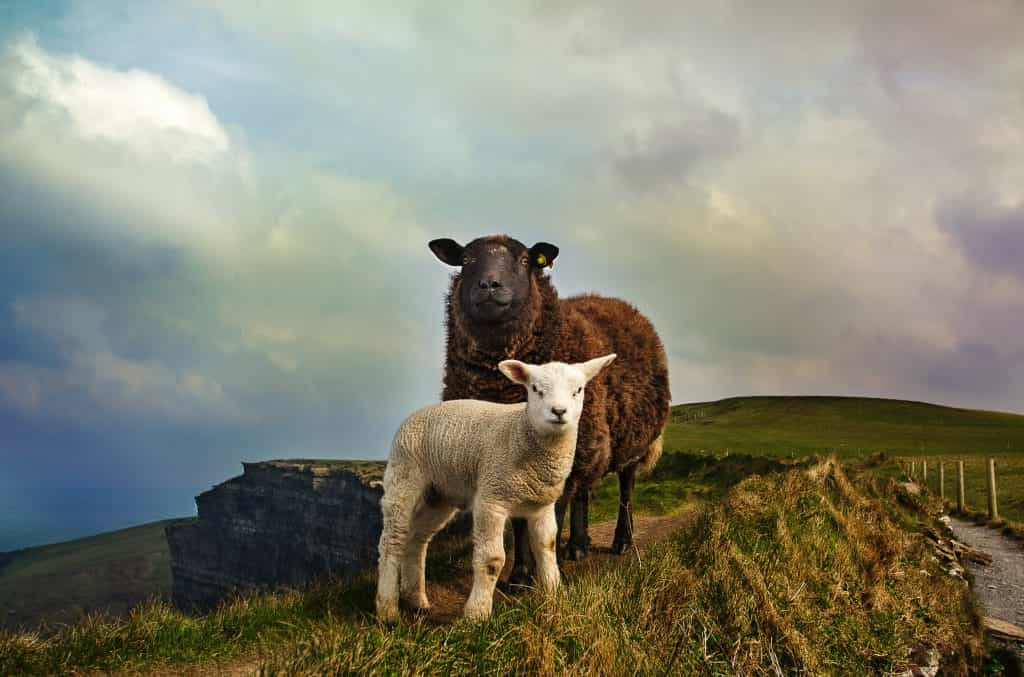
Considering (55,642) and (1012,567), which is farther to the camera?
(1012,567)

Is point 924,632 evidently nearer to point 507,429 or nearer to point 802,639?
point 802,639

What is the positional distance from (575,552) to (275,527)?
98.0 metres

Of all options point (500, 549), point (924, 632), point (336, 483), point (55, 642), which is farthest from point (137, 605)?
point (336, 483)

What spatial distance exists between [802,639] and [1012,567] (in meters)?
11.6

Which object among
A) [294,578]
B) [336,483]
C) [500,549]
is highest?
[500,549]

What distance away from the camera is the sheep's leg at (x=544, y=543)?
19.7ft

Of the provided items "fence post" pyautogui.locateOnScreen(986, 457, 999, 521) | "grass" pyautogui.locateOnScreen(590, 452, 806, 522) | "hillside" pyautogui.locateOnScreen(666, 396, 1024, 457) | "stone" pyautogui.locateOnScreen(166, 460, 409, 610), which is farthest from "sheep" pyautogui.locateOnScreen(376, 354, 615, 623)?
"stone" pyautogui.locateOnScreen(166, 460, 409, 610)

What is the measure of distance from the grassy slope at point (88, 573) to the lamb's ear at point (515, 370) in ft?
387

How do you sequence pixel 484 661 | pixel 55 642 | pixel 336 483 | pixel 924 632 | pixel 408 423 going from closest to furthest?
pixel 484 661 < pixel 55 642 < pixel 408 423 < pixel 924 632 < pixel 336 483

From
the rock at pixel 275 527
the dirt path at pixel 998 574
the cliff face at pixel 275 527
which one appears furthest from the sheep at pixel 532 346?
the cliff face at pixel 275 527

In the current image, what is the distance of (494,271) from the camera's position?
7.62 metres

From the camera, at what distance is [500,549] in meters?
5.75

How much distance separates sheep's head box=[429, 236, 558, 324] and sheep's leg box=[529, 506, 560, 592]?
255 centimetres

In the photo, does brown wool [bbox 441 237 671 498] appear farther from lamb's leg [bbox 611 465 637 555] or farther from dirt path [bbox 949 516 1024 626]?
dirt path [bbox 949 516 1024 626]
